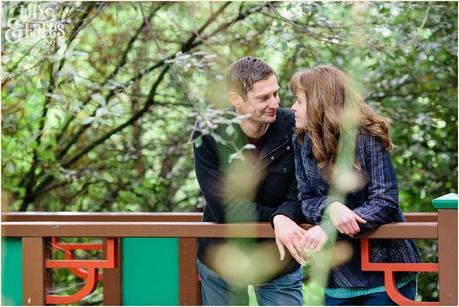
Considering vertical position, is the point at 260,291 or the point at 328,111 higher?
the point at 328,111

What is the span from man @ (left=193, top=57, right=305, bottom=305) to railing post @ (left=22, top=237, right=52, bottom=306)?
0.68 m

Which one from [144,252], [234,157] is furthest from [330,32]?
[234,157]

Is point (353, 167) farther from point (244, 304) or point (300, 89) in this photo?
point (244, 304)

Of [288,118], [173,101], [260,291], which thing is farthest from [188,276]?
[173,101]

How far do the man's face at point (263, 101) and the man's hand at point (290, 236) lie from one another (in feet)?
1.48

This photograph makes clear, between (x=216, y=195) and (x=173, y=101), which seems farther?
(x=173, y=101)

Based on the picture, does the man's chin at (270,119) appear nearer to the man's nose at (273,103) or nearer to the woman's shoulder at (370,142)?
the man's nose at (273,103)

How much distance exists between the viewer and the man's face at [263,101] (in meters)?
3.77

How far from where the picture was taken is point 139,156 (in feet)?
23.8

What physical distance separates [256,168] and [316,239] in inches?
18.9

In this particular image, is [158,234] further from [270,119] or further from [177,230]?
[270,119]

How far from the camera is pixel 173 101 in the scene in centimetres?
705

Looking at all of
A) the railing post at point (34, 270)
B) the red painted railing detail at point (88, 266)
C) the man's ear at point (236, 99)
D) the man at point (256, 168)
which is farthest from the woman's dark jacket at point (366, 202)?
the railing post at point (34, 270)

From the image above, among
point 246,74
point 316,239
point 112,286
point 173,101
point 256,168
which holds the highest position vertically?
point 173,101
